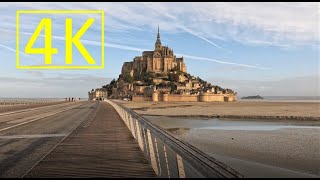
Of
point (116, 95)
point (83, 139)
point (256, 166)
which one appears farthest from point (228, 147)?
point (116, 95)

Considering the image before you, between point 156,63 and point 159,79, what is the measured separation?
9694 millimetres

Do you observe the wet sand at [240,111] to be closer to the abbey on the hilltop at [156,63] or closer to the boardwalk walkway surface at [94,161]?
the boardwalk walkway surface at [94,161]

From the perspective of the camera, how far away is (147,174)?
655 cm

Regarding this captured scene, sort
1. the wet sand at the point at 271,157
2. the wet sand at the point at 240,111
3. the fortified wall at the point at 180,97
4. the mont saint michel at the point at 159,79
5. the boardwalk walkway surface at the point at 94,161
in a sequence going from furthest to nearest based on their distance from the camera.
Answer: the mont saint michel at the point at 159,79, the fortified wall at the point at 180,97, the wet sand at the point at 240,111, the wet sand at the point at 271,157, the boardwalk walkway surface at the point at 94,161

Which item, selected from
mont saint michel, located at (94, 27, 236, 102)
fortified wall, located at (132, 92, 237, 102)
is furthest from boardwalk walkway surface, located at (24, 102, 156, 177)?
mont saint michel, located at (94, 27, 236, 102)

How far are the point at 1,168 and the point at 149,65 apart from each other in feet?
556

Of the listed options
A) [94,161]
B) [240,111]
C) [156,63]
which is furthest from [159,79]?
[94,161]

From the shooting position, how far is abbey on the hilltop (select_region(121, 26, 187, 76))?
578ft

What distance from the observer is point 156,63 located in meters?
176

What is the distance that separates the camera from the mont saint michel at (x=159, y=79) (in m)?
162

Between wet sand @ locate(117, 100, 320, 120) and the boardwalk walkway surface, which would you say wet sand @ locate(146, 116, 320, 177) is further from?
wet sand @ locate(117, 100, 320, 120)

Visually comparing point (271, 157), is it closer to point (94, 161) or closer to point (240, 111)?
point (94, 161)

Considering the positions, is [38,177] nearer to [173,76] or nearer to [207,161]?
[207,161]

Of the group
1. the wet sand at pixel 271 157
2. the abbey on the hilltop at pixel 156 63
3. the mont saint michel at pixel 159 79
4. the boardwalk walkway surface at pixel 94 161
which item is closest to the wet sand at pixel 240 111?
the wet sand at pixel 271 157
